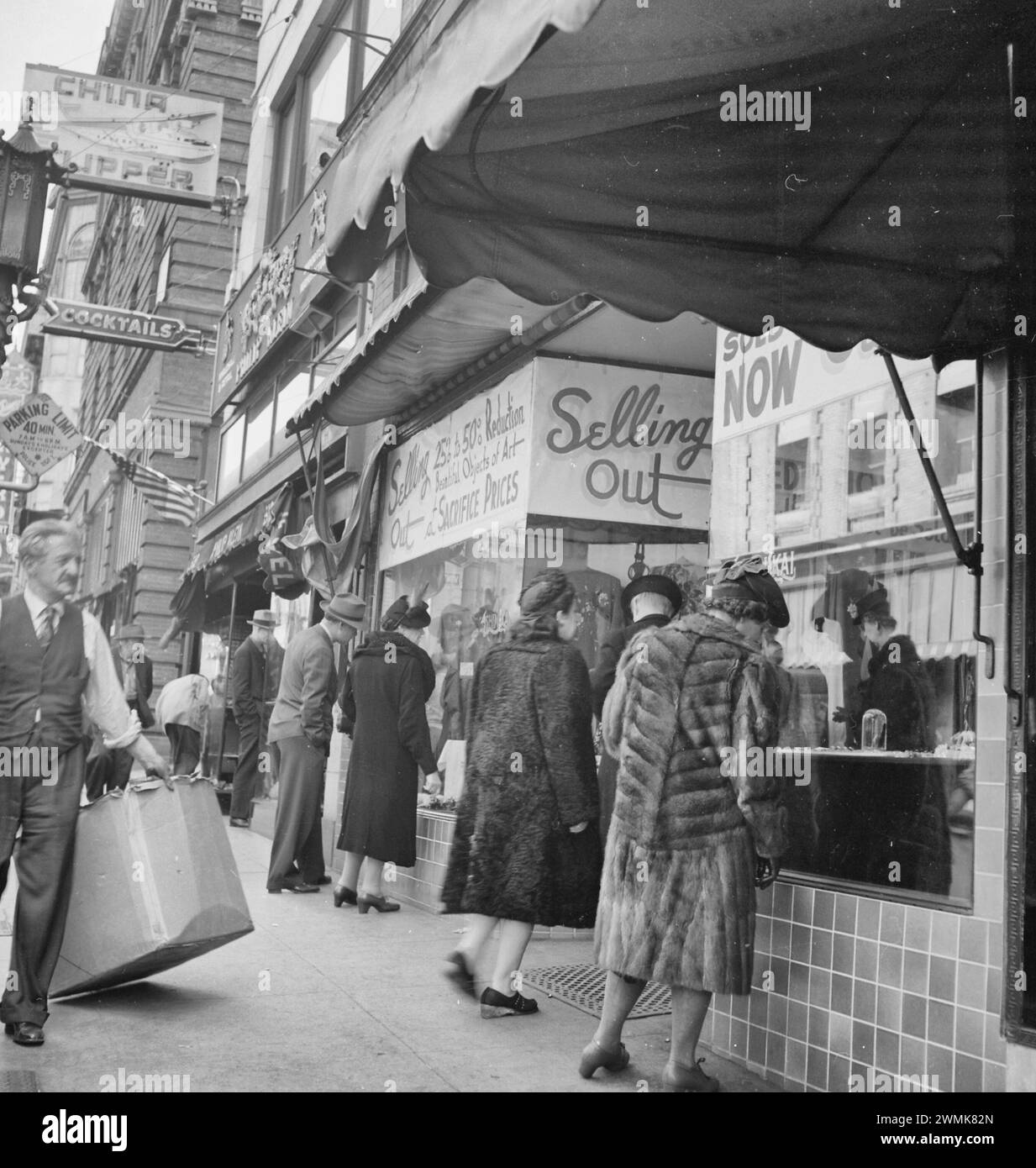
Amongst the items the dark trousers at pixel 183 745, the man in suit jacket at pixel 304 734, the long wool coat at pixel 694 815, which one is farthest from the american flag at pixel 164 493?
the long wool coat at pixel 694 815

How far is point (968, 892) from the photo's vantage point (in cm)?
429

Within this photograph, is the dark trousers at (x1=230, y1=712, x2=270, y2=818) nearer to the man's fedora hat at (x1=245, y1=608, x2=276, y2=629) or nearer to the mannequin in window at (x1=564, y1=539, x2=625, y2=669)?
the man's fedora hat at (x1=245, y1=608, x2=276, y2=629)

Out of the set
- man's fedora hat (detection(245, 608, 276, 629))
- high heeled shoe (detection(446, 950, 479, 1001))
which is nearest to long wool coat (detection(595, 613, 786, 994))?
high heeled shoe (detection(446, 950, 479, 1001))

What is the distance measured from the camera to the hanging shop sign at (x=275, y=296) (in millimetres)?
13805

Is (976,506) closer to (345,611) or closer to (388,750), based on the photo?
(388,750)

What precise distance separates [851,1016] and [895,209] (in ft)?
9.58

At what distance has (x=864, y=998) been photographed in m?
4.53

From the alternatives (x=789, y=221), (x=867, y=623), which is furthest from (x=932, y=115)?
(x=867, y=623)

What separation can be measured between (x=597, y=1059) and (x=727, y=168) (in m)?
3.33

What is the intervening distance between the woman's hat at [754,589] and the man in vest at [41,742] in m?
2.59

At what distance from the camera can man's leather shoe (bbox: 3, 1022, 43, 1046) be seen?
187 inches

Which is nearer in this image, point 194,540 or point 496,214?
point 496,214

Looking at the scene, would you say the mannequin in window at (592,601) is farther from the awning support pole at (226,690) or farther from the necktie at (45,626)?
the awning support pole at (226,690)
